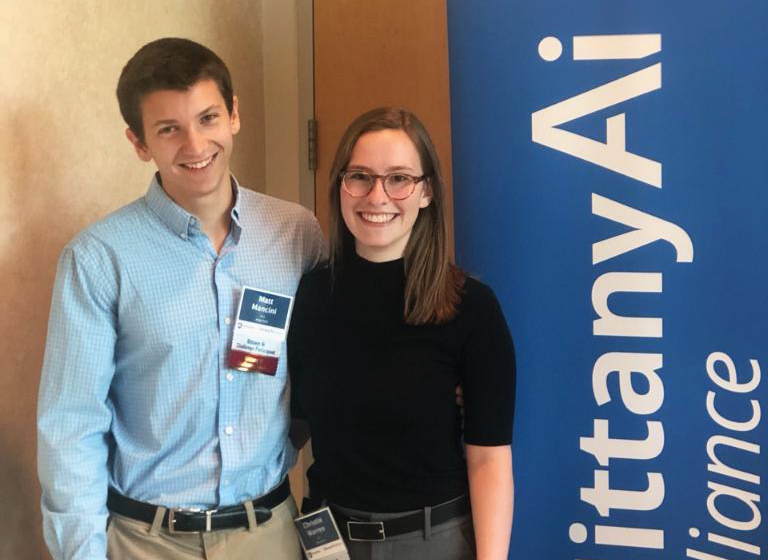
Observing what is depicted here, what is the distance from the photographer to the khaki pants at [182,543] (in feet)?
4.63

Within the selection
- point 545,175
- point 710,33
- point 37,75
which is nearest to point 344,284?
point 545,175

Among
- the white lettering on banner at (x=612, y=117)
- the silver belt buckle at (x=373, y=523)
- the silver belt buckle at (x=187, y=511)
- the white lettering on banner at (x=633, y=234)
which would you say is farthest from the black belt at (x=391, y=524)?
the white lettering on banner at (x=612, y=117)

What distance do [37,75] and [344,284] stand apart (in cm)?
74

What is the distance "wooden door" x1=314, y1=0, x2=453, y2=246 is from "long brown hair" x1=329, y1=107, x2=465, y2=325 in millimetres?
942

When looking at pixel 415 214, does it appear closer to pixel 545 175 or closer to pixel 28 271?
pixel 545 175

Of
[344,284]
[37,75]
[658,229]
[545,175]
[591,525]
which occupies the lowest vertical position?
[591,525]

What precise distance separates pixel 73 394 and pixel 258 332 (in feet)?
1.13

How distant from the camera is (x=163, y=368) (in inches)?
54.2

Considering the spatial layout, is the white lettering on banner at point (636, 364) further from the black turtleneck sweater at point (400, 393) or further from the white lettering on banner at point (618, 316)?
the black turtleneck sweater at point (400, 393)

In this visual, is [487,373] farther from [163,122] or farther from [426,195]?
[163,122]

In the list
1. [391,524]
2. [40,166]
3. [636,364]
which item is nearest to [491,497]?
[391,524]

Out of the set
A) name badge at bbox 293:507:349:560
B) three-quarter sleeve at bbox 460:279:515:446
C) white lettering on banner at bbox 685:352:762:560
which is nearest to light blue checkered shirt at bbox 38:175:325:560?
name badge at bbox 293:507:349:560

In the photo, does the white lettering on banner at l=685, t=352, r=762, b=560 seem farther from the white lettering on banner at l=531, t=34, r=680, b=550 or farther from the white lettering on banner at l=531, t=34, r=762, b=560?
the white lettering on banner at l=531, t=34, r=680, b=550

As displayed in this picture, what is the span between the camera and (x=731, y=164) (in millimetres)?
A: 1550
